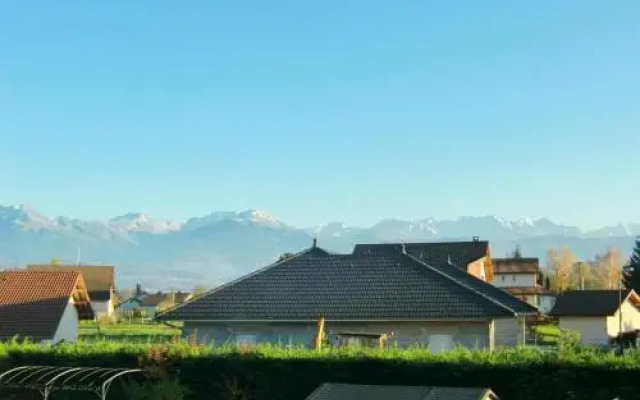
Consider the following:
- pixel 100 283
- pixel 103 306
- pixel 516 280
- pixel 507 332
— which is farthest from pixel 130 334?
pixel 516 280

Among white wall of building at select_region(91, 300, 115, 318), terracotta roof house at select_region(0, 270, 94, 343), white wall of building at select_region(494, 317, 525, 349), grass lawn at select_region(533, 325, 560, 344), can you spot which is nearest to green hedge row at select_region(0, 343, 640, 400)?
white wall of building at select_region(494, 317, 525, 349)

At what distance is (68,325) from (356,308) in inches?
731

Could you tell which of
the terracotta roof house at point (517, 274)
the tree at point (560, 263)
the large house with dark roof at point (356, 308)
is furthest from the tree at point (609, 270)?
the large house with dark roof at point (356, 308)

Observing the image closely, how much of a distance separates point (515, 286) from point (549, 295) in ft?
23.0

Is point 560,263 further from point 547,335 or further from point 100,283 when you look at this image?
point 547,335

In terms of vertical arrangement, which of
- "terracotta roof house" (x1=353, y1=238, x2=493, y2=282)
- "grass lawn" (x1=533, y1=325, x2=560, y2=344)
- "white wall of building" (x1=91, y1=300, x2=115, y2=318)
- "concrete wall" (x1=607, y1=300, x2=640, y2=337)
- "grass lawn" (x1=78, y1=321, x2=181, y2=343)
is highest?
"terracotta roof house" (x1=353, y1=238, x2=493, y2=282)

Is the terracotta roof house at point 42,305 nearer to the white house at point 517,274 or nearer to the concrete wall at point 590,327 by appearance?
the concrete wall at point 590,327

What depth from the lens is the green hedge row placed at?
74.2ft

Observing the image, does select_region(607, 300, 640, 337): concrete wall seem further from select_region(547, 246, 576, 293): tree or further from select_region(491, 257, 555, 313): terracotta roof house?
select_region(547, 246, 576, 293): tree

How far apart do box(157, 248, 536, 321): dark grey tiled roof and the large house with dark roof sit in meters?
0.04

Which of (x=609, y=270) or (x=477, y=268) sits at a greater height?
(x=609, y=270)

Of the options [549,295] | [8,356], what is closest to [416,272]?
[8,356]

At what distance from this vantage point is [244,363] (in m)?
25.6

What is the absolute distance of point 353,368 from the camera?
24.6 m
